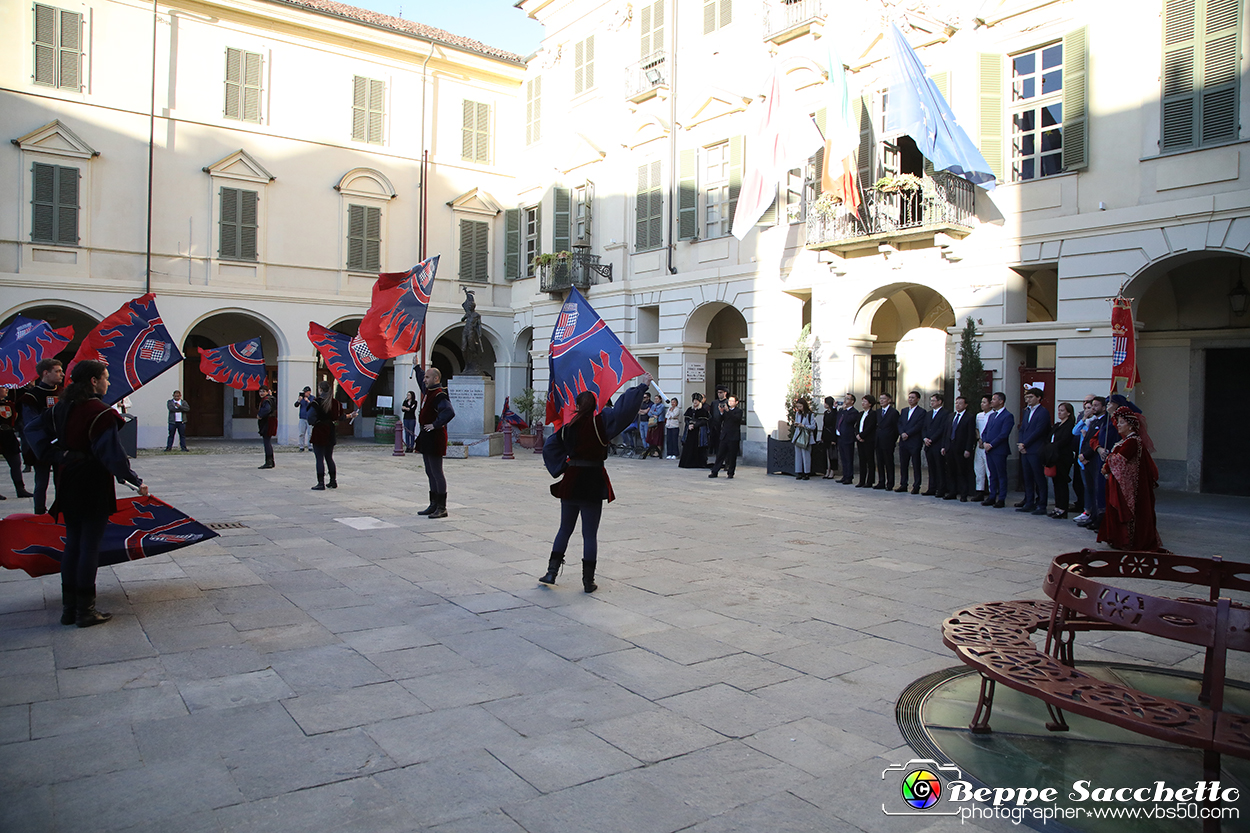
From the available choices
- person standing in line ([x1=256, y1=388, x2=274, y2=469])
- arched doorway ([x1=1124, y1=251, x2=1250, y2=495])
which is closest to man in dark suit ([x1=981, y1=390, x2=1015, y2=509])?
arched doorway ([x1=1124, y1=251, x2=1250, y2=495])

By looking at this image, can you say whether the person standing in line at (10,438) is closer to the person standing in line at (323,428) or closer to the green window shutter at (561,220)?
the person standing in line at (323,428)

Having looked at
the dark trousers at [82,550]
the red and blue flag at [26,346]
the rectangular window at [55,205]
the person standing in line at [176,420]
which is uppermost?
the rectangular window at [55,205]

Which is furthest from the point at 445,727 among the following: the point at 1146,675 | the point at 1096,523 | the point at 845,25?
the point at 845,25

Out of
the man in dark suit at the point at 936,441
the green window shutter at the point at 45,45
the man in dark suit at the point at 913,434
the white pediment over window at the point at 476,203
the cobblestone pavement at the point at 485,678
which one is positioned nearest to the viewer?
the cobblestone pavement at the point at 485,678

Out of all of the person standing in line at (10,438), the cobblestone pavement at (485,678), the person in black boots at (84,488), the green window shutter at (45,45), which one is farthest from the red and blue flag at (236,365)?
the person in black boots at (84,488)

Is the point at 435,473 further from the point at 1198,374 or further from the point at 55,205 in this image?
the point at 55,205

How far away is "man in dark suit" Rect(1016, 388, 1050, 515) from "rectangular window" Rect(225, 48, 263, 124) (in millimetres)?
22933

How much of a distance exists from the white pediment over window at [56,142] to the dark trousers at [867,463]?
2144 cm

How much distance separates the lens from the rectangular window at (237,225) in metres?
25.2

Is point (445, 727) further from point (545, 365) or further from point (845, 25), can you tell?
point (545, 365)

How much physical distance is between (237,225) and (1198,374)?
953 inches

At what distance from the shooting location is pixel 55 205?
75.2 feet

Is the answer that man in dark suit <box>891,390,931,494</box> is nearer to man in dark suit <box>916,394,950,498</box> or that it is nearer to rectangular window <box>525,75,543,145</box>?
man in dark suit <box>916,394,950,498</box>

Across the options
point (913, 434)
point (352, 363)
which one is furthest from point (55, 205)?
point (913, 434)
